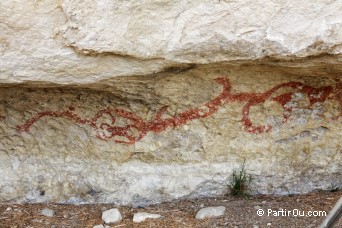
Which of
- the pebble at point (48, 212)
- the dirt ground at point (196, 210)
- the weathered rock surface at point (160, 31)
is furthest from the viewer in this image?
the pebble at point (48, 212)

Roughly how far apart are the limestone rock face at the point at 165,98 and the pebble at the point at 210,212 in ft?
0.46

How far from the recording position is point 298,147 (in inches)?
94.1

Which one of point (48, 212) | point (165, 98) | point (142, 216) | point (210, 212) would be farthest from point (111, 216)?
point (165, 98)

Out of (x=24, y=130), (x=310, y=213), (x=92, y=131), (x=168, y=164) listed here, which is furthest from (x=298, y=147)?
(x=24, y=130)

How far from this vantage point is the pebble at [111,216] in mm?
2281

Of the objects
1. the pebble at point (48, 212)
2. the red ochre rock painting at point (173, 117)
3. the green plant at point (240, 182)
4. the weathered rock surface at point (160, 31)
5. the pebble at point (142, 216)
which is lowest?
the pebble at point (142, 216)

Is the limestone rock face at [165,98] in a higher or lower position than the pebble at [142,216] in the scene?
higher

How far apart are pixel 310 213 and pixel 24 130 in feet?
4.00

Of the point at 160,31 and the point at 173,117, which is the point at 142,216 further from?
the point at 160,31

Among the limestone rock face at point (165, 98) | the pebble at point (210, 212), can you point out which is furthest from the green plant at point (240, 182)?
the pebble at point (210, 212)

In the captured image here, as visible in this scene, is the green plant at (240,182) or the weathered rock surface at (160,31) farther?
the green plant at (240,182)

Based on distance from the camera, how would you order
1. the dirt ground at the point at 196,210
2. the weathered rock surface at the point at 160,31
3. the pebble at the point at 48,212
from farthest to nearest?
the pebble at the point at 48,212 → the dirt ground at the point at 196,210 → the weathered rock surface at the point at 160,31

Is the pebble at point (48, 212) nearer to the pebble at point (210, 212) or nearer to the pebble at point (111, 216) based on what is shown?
the pebble at point (111, 216)

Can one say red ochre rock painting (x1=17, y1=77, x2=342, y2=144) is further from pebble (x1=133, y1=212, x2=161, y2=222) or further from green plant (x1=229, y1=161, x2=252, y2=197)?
pebble (x1=133, y1=212, x2=161, y2=222)
